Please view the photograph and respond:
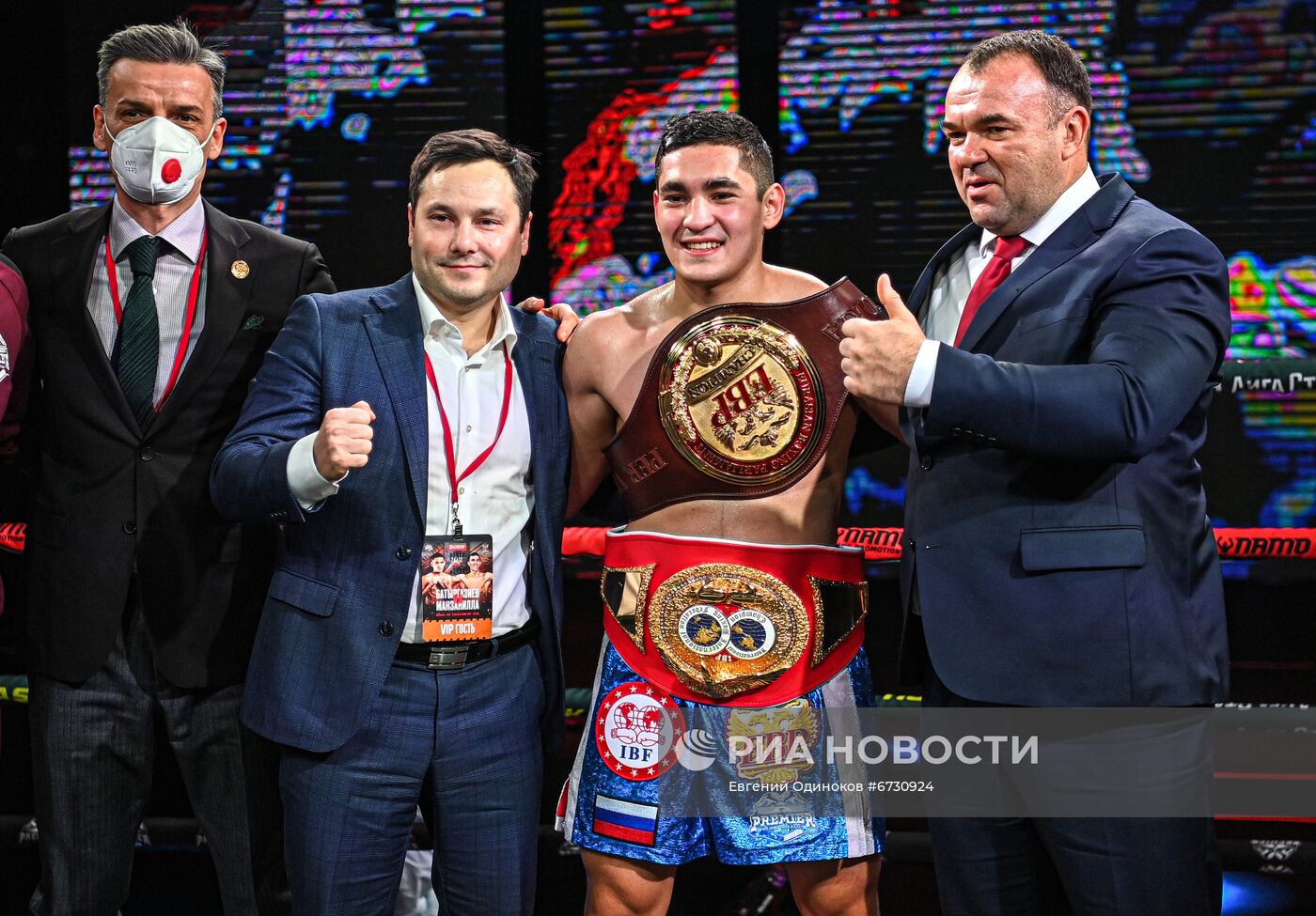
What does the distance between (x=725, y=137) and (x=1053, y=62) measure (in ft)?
1.71

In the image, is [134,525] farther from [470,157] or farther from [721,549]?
[721,549]

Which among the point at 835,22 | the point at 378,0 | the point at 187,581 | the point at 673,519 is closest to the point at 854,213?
the point at 835,22

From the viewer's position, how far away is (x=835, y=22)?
162 inches

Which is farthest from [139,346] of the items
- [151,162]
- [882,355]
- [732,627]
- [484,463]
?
Answer: [882,355]

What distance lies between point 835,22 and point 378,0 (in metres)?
1.56

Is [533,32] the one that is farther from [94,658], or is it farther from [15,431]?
[94,658]

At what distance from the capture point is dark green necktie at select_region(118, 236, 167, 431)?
6.65ft

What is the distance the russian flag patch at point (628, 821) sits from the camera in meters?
1.99

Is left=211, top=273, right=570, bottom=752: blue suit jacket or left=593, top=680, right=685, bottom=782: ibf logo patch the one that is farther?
left=593, top=680, right=685, bottom=782: ibf logo patch

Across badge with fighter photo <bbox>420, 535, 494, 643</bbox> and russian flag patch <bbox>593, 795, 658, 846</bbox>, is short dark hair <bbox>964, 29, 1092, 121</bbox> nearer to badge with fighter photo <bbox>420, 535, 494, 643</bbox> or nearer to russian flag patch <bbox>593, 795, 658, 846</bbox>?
badge with fighter photo <bbox>420, 535, 494, 643</bbox>

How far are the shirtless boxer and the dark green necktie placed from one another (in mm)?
745

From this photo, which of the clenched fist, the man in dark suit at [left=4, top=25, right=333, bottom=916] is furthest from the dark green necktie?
the clenched fist

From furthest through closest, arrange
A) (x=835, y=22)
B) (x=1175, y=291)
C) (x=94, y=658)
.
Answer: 1. (x=835, y=22)
2. (x=94, y=658)
3. (x=1175, y=291)

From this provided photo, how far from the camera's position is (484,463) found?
192cm
